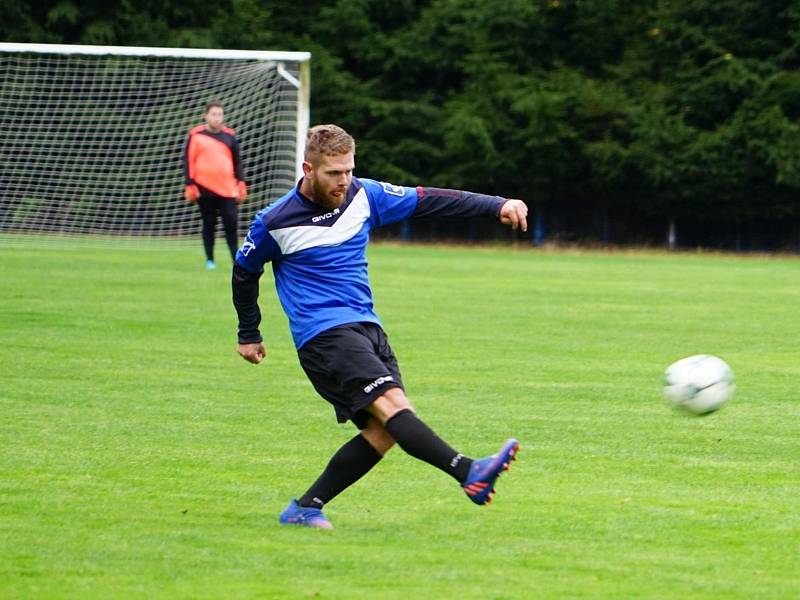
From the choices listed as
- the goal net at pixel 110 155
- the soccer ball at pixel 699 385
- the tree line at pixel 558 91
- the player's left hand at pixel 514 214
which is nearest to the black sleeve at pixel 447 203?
the player's left hand at pixel 514 214

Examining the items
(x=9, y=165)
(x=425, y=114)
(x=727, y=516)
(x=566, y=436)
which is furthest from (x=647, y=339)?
(x=425, y=114)

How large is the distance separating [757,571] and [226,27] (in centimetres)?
3268

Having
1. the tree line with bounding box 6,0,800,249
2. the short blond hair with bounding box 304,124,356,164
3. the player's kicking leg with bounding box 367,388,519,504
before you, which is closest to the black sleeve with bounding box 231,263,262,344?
the short blond hair with bounding box 304,124,356,164

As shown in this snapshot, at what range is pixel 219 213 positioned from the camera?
60.6 feet

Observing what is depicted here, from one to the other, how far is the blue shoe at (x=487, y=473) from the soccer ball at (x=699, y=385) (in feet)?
6.07

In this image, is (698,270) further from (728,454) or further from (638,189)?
(728,454)

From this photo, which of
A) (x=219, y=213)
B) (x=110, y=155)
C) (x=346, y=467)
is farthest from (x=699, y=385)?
(x=110, y=155)

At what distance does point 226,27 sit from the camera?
3603 cm

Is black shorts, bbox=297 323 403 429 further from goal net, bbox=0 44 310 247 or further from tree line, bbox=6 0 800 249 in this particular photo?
tree line, bbox=6 0 800 249

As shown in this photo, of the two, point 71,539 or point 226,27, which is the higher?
point 226,27

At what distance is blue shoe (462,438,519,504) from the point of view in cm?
520

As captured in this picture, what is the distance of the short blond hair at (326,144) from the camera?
18.0 ft

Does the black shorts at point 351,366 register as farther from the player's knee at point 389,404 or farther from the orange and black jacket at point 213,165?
the orange and black jacket at point 213,165

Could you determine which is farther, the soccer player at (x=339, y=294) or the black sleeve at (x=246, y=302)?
the black sleeve at (x=246, y=302)
